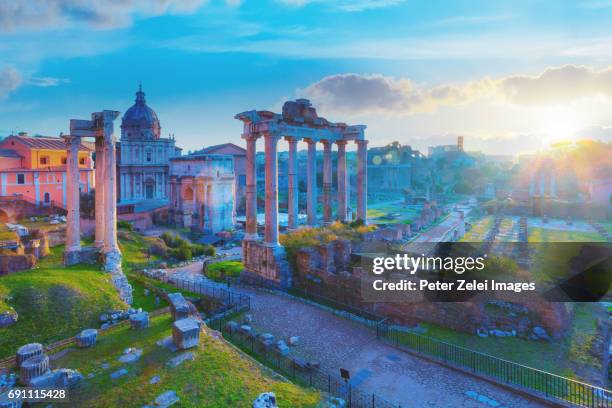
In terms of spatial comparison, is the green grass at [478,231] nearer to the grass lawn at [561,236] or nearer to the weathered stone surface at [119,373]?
the grass lawn at [561,236]

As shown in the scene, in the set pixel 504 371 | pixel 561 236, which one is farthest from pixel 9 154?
pixel 561 236

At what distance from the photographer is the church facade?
156ft

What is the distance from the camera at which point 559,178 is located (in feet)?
214

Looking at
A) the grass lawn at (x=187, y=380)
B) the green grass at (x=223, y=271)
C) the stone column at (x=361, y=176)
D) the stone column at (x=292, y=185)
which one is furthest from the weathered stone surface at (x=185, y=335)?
the stone column at (x=361, y=176)

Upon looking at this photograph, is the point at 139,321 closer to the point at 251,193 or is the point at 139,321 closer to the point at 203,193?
the point at 251,193

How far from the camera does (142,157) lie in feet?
160

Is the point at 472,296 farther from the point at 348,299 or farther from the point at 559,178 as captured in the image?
the point at 559,178

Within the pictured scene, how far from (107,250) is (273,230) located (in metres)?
7.29

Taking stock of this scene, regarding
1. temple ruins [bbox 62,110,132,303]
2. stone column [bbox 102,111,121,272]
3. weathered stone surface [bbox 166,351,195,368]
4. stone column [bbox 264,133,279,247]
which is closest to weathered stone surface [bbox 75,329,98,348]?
weathered stone surface [bbox 166,351,195,368]

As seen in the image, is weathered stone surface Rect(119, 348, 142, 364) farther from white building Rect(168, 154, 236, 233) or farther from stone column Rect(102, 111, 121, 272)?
white building Rect(168, 154, 236, 233)

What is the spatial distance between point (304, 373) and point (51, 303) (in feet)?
26.6

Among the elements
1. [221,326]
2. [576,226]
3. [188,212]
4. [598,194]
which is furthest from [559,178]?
[221,326]

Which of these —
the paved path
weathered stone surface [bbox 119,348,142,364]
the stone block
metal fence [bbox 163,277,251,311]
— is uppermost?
the stone block

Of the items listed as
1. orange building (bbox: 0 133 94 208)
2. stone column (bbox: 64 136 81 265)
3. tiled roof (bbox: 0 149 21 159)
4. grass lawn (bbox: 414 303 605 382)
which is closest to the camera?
grass lawn (bbox: 414 303 605 382)
